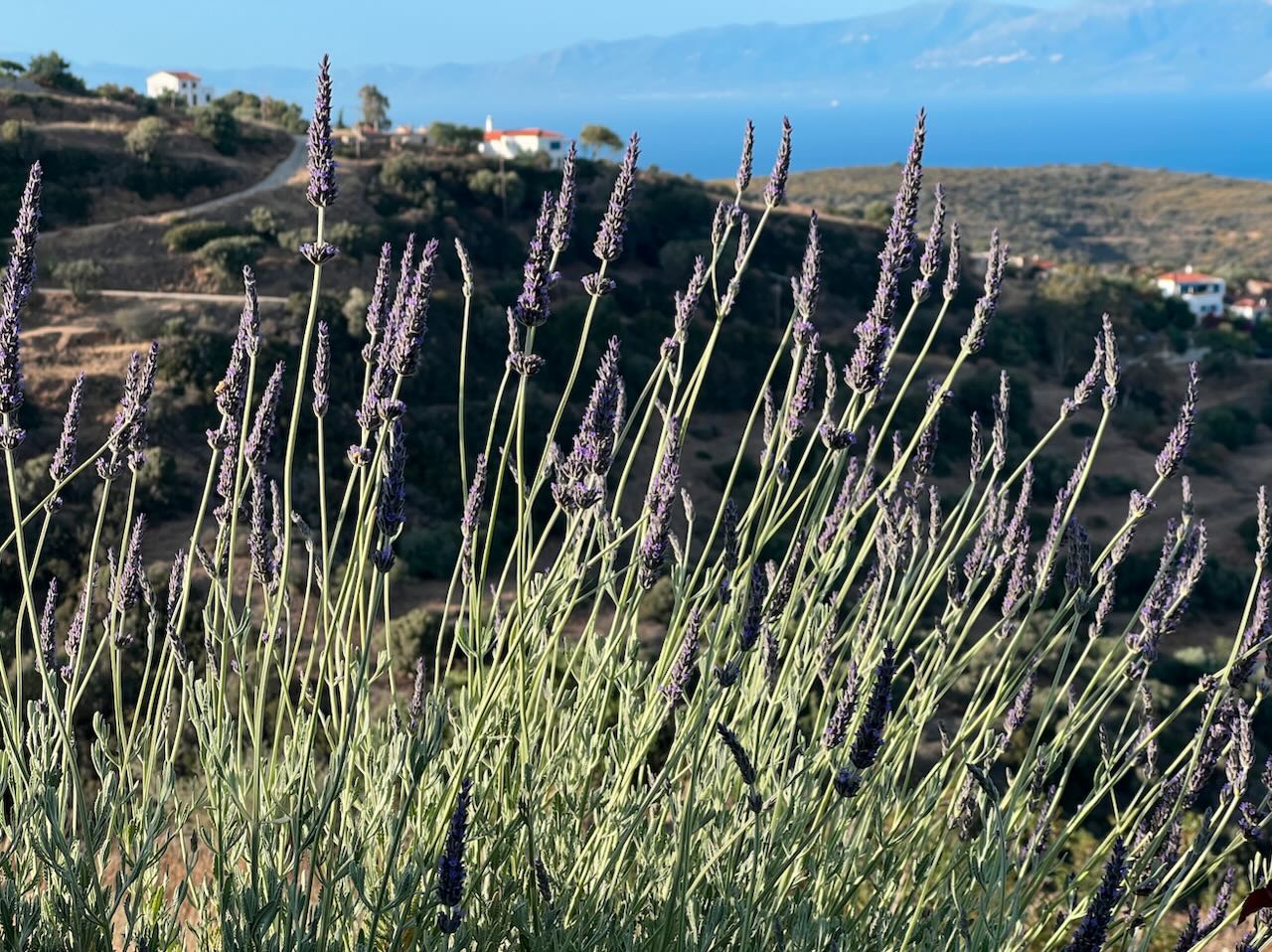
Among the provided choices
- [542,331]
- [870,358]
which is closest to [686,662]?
[870,358]

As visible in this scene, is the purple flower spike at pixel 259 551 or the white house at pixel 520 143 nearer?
the purple flower spike at pixel 259 551

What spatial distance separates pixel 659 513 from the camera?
2195mm

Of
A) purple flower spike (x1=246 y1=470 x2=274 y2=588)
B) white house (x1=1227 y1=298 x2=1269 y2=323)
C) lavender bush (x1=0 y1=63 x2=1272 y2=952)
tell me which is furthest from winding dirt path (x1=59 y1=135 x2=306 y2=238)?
white house (x1=1227 y1=298 x2=1269 y2=323)

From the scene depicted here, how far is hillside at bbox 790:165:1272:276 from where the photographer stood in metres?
64.0

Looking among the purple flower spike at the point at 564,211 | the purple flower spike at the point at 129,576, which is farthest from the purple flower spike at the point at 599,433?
the purple flower spike at the point at 129,576

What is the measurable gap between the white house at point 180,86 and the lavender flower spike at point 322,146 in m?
45.9

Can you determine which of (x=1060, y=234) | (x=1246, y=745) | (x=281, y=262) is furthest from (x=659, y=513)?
(x=1060, y=234)

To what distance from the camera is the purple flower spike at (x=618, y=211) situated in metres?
2.35

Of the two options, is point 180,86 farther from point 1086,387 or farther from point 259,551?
point 1086,387

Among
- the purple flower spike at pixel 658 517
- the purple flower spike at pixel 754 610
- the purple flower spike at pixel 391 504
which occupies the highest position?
the purple flower spike at pixel 391 504

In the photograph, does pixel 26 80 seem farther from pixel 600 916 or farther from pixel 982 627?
pixel 600 916

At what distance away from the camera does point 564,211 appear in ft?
7.63

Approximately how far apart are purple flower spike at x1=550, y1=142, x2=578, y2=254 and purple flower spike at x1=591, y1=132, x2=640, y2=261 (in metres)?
0.08

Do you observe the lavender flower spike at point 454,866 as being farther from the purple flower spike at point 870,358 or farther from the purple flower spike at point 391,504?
the purple flower spike at point 870,358
